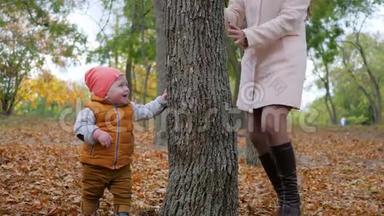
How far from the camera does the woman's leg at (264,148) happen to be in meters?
3.62

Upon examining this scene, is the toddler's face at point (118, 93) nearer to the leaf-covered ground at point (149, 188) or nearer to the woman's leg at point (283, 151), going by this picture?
the leaf-covered ground at point (149, 188)

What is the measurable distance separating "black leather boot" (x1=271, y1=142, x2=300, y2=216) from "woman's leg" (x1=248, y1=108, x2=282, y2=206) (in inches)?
1.9

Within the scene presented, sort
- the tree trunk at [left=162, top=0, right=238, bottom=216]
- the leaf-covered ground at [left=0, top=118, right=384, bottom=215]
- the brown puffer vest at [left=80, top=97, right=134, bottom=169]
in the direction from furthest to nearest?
the leaf-covered ground at [left=0, top=118, right=384, bottom=215] → the brown puffer vest at [left=80, top=97, right=134, bottom=169] → the tree trunk at [left=162, top=0, right=238, bottom=216]

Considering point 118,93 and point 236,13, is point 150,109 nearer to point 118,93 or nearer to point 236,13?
point 118,93

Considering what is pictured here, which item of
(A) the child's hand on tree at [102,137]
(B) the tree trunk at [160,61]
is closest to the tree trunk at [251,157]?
(B) the tree trunk at [160,61]

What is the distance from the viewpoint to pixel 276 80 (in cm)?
351

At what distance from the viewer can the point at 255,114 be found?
12.1ft

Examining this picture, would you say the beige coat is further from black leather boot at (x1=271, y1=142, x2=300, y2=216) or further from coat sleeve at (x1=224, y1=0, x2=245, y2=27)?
black leather boot at (x1=271, y1=142, x2=300, y2=216)

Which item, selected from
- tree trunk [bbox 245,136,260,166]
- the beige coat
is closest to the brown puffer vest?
the beige coat

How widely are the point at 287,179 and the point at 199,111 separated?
80 cm

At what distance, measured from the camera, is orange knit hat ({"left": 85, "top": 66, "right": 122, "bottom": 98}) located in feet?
12.6

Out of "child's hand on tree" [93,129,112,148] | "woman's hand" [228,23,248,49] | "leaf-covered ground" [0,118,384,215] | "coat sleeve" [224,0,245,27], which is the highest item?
"coat sleeve" [224,0,245,27]

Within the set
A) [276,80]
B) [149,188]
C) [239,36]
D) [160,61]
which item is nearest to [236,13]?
[239,36]

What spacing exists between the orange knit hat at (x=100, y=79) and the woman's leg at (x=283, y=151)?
3.60 ft
